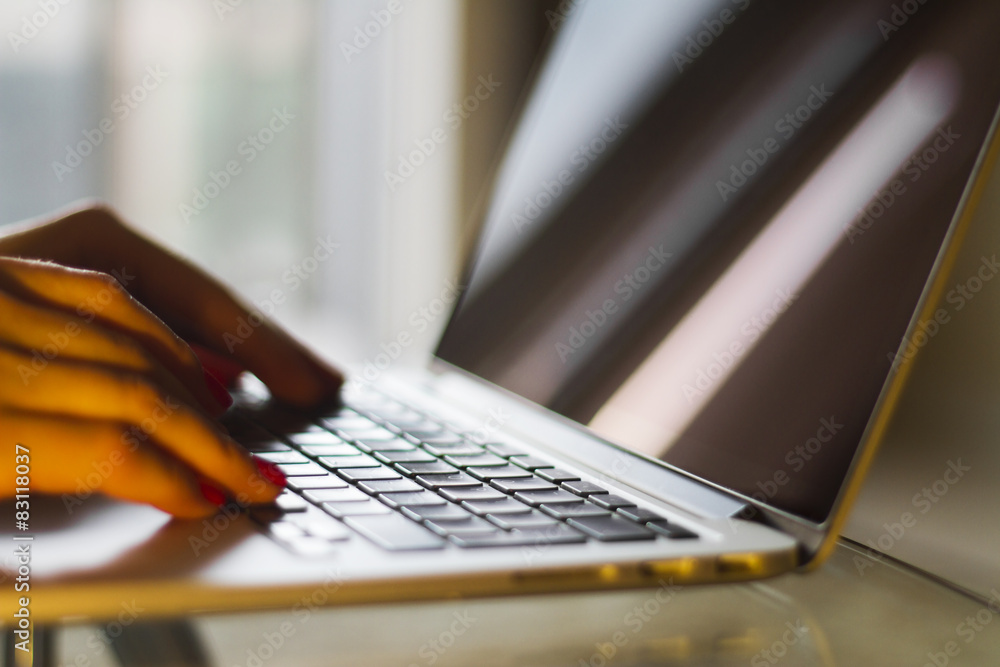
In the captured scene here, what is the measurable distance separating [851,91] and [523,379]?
30 cm

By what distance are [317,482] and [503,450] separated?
0.48 ft

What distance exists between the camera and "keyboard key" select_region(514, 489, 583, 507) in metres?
0.46

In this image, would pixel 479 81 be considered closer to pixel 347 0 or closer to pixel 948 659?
pixel 347 0

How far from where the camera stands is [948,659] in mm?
382

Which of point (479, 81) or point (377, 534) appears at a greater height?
point (479, 81)

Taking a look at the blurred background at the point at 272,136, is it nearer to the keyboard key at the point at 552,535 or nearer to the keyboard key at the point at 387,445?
the keyboard key at the point at 387,445

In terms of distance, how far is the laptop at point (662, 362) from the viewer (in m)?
0.37

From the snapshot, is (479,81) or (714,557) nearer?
(714,557)

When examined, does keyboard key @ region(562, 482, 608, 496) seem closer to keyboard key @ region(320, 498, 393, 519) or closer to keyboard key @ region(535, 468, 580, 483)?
keyboard key @ region(535, 468, 580, 483)

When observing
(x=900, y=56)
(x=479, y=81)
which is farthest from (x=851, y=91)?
(x=479, y=81)

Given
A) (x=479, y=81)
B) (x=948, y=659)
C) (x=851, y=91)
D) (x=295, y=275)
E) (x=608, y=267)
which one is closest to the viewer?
(x=948, y=659)

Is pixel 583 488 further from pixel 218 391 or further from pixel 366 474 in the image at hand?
pixel 218 391

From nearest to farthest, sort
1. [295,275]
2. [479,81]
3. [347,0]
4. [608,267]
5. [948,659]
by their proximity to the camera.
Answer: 1. [948,659]
2. [608,267]
3. [479,81]
4. [347,0]
5. [295,275]

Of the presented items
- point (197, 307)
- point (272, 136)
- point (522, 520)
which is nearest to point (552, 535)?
point (522, 520)
